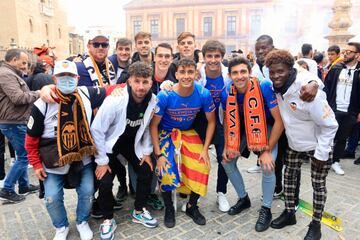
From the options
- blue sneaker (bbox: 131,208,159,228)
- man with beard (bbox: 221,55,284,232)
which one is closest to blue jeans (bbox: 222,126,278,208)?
man with beard (bbox: 221,55,284,232)

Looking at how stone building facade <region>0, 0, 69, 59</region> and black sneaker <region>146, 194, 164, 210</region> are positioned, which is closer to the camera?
black sneaker <region>146, 194, 164, 210</region>

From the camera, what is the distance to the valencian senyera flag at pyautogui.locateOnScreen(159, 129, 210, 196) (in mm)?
3508

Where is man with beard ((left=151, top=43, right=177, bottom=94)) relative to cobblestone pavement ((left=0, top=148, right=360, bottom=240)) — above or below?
above

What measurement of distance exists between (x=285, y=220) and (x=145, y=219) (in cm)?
167

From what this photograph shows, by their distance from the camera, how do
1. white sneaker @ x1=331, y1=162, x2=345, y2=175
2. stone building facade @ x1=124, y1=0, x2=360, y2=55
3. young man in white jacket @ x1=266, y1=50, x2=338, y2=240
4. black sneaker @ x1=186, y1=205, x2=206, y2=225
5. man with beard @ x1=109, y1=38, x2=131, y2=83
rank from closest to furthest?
1. young man in white jacket @ x1=266, y1=50, x2=338, y2=240
2. black sneaker @ x1=186, y1=205, x2=206, y2=225
3. man with beard @ x1=109, y1=38, x2=131, y2=83
4. white sneaker @ x1=331, y1=162, x2=345, y2=175
5. stone building facade @ x1=124, y1=0, x2=360, y2=55

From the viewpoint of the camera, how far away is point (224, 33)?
166ft

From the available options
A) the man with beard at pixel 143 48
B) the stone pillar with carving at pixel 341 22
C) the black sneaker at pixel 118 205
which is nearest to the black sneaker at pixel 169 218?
the black sneaker at pixel 118 205

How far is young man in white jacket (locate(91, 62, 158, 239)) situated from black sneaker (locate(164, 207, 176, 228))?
13 cm

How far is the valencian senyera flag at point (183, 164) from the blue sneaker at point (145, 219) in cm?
37

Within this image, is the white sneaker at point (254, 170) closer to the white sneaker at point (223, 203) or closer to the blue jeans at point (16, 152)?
the white sneaker at point (223, 203)

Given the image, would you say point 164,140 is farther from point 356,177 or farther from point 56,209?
point 356,177

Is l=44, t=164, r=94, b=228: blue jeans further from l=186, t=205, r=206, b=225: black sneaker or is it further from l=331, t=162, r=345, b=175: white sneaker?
l=331, t=162, r=345, b=175: white sneaker

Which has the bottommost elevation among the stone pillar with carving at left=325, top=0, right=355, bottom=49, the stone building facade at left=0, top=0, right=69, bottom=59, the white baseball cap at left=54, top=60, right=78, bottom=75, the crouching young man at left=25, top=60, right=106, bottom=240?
the crouching young man at left=25, top=60, right=106, bottom=240

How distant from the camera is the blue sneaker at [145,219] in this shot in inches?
136
